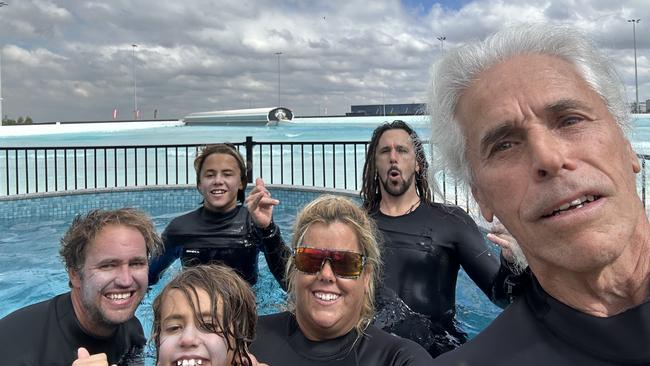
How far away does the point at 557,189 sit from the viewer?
847 mm

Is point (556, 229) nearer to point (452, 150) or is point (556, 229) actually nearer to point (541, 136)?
point (541, 136)

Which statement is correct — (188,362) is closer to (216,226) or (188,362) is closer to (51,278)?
(216,226)

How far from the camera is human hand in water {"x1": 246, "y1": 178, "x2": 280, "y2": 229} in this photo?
9.19 feet

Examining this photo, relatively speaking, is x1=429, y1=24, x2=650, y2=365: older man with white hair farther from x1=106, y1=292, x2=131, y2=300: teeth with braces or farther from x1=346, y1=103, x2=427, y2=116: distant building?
x1=346, y1=103, x2=427, y2=116: distant building

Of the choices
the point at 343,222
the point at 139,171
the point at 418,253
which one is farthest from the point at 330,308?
the point at 139,171

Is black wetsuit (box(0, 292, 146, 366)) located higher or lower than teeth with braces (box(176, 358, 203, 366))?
lower

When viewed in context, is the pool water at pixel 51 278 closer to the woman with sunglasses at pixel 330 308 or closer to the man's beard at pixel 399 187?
the woman with sunglasses at pixel 330 308

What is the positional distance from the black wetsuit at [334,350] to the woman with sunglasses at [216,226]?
141 cm

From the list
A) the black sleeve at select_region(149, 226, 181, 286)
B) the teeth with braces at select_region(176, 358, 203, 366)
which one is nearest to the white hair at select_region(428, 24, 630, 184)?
the teeth with braces at select_region(176, 358, 203, 366)

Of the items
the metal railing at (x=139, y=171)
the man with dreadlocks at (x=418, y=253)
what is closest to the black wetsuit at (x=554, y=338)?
the man with dreadlocks at (x=418, y=253)

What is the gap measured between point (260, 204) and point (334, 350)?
1.23 metres

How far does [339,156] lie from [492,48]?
1844 cm

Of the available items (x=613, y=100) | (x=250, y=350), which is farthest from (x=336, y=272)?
(x=613, y=100)

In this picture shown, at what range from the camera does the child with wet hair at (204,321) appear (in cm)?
155
